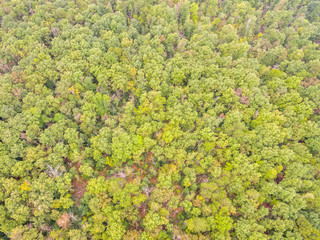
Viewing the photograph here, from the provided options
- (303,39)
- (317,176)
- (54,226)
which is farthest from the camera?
(303,39)

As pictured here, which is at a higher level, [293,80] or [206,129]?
[293,80]

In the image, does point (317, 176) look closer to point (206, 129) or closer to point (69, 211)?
point (206, 129)

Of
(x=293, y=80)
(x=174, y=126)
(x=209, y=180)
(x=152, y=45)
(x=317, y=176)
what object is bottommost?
(x=209, y=180)

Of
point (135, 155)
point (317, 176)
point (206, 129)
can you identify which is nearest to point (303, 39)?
point (317, 176)

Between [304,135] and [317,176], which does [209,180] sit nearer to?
[317,176]

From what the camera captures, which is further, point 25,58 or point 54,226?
point 25,58

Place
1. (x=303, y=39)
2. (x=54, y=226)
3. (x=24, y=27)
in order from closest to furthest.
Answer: (x=54, y=226) < (x=24, y=27) < (x=303, y=39)

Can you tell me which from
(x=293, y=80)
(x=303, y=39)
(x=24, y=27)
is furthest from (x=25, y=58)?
(x=303, y=39)
